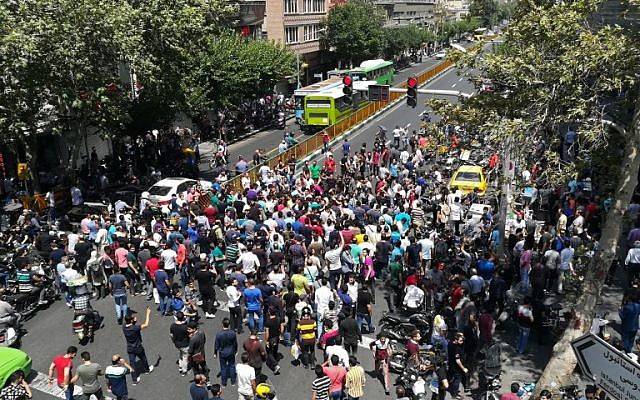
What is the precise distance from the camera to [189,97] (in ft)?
105

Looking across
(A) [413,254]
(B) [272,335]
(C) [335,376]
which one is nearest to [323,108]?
(A) [413,254]

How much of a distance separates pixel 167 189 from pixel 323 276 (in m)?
10.1

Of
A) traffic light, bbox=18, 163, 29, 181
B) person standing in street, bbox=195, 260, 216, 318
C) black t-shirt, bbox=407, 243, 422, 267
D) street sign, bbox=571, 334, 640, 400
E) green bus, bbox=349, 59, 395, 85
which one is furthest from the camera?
green bus, bbox=349, 59, 395, 85

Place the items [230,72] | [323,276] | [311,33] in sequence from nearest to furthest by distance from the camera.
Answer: [323,276]
[230,72]
[311,33]

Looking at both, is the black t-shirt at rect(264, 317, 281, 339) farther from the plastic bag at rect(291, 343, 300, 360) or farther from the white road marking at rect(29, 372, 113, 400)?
the white road marking at rect(29, 372, 113, 400)

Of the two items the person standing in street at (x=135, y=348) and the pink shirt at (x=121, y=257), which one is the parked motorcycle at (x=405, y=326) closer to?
the person standing in street at (x=135, y=348)

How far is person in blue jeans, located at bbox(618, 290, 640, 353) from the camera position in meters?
12.6

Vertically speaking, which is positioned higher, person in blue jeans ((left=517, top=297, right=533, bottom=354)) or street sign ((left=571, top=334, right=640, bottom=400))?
street sign ((left=571, top=334, right=640, bottom=400))

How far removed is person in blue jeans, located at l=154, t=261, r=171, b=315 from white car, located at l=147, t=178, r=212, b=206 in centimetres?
790

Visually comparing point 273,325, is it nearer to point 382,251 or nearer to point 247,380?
point 247,380

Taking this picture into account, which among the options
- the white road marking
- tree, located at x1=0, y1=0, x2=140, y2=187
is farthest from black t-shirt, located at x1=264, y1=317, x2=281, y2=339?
tree, located at x1=0, y1=0, x2=140, y2=187

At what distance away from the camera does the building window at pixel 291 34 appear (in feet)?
190

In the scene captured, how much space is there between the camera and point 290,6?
192ft

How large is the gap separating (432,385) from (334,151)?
2496cm
